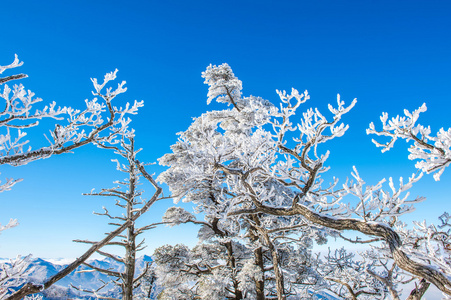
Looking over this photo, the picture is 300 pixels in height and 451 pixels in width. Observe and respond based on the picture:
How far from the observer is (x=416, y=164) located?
13.7 ft

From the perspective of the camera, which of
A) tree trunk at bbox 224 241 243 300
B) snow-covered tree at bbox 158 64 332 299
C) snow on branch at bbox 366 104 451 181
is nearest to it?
snow on branch at bbox 366 104 451 181

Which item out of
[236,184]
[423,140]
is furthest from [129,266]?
[423,140]

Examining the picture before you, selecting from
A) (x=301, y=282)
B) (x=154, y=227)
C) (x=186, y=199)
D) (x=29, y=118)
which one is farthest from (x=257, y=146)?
(x=301, y=282)

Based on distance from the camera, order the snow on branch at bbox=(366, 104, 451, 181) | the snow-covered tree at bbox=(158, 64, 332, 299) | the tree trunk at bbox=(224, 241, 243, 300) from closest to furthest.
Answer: the snow on branch at bbox=(366, 104, 451, 181)
the snow-covered tree at bbox=(158, 64, 332, 299)
the tree trunk at bbox=(224, 241, 243, 300)

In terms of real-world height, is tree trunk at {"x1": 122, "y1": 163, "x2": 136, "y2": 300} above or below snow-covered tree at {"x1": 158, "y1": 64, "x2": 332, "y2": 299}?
below

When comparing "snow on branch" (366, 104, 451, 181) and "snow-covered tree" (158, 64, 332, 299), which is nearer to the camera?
"snow on branch" (366, 104, 451, 181)

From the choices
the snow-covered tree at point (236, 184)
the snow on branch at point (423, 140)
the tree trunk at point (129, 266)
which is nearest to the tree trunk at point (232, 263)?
the snow-covered tree at point (236, 184)

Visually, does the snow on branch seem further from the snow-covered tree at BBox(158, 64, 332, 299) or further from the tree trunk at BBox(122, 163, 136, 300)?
the tree trunk at BBox(122, 163, 136, 300)

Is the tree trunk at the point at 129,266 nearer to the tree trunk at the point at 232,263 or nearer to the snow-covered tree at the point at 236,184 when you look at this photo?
the snow-covered tree at the point at 236,184

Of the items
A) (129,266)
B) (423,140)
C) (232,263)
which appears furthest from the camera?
(232,263)

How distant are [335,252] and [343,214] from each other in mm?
11254

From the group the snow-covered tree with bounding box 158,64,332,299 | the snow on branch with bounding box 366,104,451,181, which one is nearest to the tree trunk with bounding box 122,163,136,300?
the snow-covered tree with bounding box 158,64,332,299

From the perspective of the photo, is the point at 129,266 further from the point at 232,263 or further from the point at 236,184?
the point at 232,263

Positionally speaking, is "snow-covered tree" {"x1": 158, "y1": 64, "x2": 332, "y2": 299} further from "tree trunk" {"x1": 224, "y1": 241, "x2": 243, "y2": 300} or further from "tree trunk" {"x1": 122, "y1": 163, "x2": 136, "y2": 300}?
"tree trunk" {"x1": 122, "y1": 163, "x2": 136, "y2": 300}
